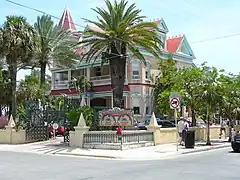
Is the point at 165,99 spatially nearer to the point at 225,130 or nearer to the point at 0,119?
the point at 225,130

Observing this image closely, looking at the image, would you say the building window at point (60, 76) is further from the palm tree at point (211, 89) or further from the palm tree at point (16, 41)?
the palm tree at point (211, 89)

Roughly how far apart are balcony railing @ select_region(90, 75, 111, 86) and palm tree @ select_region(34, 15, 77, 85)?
3762 millimetres

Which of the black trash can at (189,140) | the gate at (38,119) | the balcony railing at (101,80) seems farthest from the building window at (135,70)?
the black trash can at (189,140)

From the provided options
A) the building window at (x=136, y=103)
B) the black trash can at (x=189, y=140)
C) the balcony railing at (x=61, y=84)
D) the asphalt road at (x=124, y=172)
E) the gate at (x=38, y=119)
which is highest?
the balcony railing at (x=61, y=84)

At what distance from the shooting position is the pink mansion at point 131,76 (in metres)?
43.7

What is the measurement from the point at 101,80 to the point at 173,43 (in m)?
11.5

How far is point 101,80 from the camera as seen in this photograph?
4581cm

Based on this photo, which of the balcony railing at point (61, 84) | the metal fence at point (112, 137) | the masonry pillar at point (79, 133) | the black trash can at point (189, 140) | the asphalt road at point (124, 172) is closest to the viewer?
the asphalt road at point (124, 172)

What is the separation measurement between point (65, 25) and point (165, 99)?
62.9ft

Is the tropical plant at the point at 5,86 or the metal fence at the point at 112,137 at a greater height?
the tropical plant at the point at 5,86

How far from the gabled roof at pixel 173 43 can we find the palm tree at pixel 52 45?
12.8m

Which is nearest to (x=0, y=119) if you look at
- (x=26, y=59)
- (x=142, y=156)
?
(x=26, y=59)

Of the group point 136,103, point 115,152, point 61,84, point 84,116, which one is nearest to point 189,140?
point 115,152

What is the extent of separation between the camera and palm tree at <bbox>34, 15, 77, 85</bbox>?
42.7 metres
